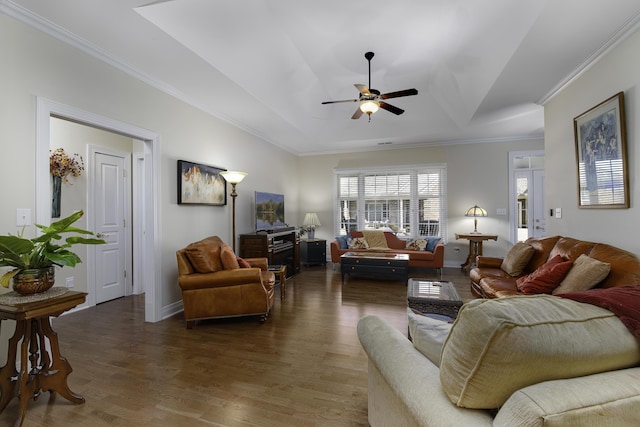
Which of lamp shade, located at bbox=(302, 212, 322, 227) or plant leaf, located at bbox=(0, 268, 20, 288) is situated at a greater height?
lamp shade, located at bbox=(302, 212, 322, 227)

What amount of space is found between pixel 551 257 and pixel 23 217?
16.2 ft

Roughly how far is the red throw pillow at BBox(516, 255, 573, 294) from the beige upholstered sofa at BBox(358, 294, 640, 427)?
229cm

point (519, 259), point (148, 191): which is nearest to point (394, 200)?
point (519, 259)

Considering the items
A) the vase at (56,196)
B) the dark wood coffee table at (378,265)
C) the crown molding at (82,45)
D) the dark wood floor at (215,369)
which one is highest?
the crown molding at (82,45)

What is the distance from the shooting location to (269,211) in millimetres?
5684

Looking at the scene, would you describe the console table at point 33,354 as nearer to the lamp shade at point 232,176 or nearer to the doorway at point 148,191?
the doorway at point 148,191

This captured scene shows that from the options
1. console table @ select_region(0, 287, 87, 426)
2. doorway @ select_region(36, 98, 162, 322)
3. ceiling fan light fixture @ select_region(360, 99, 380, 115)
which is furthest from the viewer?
ceiling fan light fixture @ select_region(360, 99, 380, 115)

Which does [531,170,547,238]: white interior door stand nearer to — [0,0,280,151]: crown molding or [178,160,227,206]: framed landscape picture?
[178,160,227,206]: framed landscape picture

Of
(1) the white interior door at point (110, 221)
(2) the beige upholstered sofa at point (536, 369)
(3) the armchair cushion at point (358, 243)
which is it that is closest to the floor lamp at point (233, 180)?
(1) the white interior door at point (110, 221)

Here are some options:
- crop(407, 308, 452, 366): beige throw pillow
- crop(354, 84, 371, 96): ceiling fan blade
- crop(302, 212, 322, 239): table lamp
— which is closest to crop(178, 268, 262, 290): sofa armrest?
crop(407, 308, 452, 366): beige throw pillow

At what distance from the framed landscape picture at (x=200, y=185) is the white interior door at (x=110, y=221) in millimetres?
1430

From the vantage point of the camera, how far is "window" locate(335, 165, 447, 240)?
21.7ft

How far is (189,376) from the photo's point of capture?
2.24 meters

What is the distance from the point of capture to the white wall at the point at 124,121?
216 cm
